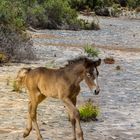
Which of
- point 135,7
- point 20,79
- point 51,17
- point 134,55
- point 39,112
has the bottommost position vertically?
point 135,7

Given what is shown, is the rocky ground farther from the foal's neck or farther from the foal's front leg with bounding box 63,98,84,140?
the foal's neck

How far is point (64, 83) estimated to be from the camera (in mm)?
8867

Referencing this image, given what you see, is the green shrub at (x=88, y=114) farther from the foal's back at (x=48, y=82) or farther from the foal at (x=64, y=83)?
the foal's back at (x=48, y=82)

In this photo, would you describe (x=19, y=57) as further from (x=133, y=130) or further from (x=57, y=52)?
(x=133, y=130)

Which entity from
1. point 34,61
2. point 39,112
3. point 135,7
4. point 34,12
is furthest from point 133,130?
point 135,7

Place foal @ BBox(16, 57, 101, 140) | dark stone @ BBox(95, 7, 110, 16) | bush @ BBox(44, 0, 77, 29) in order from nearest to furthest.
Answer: foal @ BBox(16, 57, 101, 140), bush @ BBox(44, 0, 77, 29), dark stone @ BBox(95, 7, 110, 16)

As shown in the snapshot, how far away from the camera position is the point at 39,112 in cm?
1262

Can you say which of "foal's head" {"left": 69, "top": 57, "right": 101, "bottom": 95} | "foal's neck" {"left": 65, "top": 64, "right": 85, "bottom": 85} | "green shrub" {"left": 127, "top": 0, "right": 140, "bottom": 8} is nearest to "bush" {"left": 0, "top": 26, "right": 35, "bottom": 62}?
"foal's neck" {"left": 65, "top": 64, "right": 85, "bottom": 85}

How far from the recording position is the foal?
28.1 feet

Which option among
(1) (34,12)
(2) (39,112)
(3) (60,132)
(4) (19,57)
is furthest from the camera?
(1) (34,12)

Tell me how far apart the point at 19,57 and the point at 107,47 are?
9460 millimetres

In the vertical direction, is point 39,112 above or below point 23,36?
above

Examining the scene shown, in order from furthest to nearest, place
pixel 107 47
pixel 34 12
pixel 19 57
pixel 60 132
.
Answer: pixel 34 12
pixel 107 47
pixel 19 57
pixel 60 132

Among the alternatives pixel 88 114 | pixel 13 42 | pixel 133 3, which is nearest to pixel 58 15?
pixel 13 42
